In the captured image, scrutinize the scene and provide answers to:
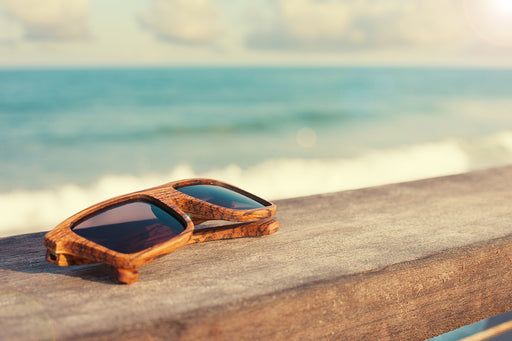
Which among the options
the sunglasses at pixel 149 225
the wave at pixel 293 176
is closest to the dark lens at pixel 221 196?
the sunglasses at pixel 149 225

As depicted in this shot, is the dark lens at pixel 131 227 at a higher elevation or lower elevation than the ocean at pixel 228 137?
lower

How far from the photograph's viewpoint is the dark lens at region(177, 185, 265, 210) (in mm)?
1359

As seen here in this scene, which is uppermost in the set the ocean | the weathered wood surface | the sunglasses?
the ocean

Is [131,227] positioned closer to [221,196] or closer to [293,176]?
[221,196]

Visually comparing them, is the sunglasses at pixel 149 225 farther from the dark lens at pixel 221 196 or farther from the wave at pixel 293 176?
the wave at pixel 293 176

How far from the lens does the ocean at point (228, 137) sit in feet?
17.8

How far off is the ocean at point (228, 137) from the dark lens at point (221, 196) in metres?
2.56

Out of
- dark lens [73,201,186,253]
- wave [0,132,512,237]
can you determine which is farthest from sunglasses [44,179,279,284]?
wave [0,132,512,237]

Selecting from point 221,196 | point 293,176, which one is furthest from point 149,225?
point 293,176

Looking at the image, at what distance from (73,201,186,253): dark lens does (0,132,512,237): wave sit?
2.49 meters

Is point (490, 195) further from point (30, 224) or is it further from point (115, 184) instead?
point (115, 184)

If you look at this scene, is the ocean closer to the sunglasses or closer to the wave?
the wave

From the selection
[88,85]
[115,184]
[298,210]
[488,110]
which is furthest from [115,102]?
[298,210]

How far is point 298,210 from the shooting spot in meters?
1.79
